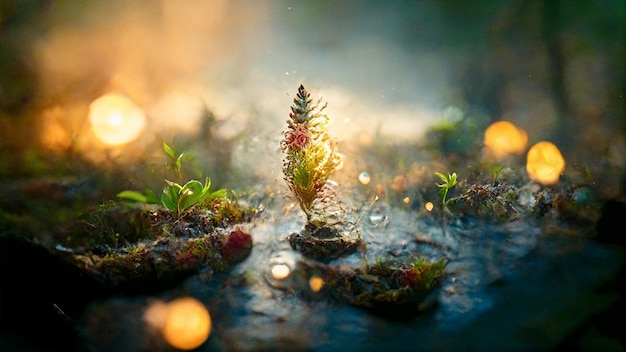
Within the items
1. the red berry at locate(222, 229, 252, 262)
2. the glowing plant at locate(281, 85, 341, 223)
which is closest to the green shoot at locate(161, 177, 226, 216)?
the red berry at locate(222, 229, 252, 262)

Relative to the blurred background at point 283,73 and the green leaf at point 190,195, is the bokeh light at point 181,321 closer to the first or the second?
the green leaf at point 190,195

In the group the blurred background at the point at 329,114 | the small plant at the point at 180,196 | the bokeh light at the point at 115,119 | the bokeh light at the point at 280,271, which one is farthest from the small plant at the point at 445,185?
the bokeh light at the point at 115,119

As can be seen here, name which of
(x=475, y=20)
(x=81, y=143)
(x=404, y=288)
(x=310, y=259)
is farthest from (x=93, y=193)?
(x=475, y=20)

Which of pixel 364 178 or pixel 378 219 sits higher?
pixel 364 178

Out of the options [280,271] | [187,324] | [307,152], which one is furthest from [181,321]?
[307,152]

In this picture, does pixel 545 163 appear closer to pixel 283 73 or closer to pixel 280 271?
pixel 280 271

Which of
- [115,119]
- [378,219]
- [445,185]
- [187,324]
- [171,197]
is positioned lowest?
[187,324]
